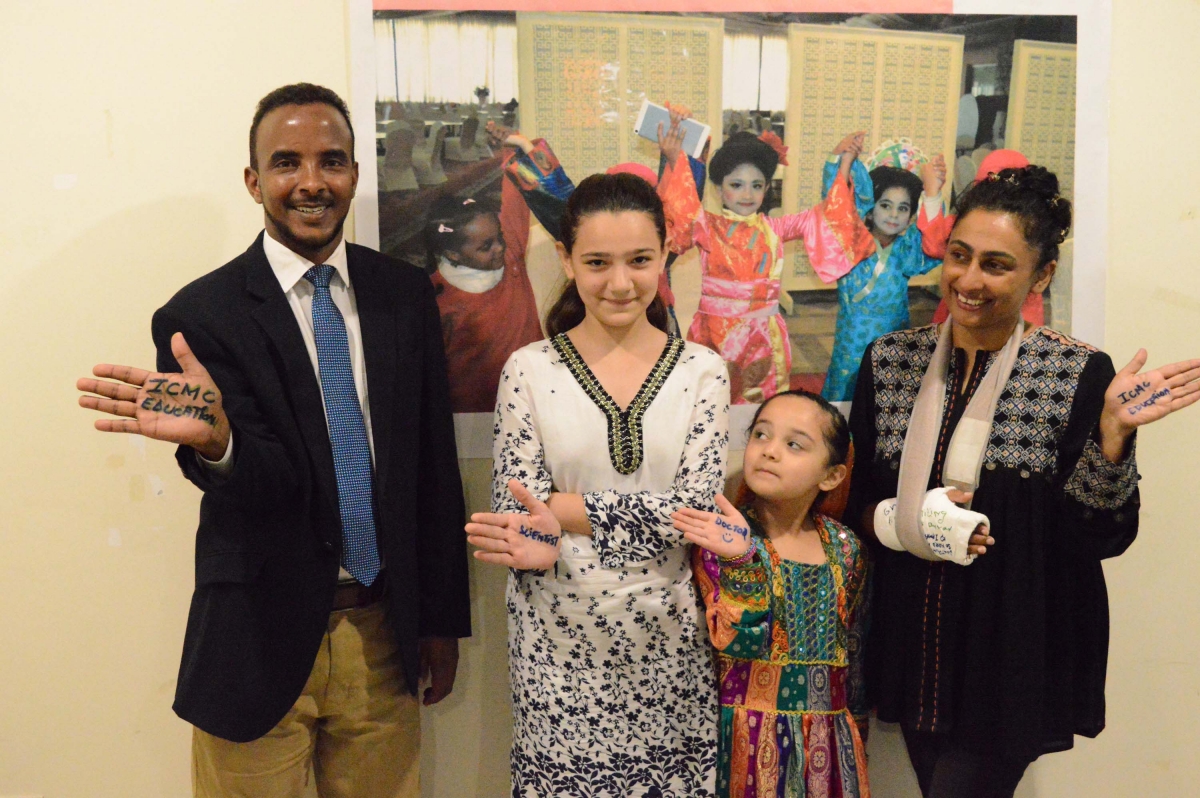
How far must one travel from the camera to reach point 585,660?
1.81 m

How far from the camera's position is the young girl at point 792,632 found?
6.11ft

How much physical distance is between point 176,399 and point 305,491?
1.05 ft

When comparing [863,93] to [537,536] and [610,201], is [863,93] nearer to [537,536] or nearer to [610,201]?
[610,201]

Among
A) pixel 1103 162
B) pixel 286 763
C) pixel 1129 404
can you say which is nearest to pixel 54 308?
pixel 286 763

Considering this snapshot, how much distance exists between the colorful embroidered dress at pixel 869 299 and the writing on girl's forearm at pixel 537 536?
0.93 m

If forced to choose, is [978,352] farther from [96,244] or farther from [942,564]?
[96,244]

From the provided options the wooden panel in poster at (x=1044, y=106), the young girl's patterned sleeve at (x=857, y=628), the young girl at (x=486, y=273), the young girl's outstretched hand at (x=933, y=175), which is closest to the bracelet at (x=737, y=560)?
the young girl's patterned sleeve at (x=857, y=628)

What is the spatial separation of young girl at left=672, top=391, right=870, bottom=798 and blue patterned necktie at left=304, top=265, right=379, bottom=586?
0.72 meters

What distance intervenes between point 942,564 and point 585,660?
81 cm

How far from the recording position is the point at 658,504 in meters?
1.74

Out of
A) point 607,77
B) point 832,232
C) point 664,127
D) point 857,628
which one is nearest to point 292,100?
point 607,77

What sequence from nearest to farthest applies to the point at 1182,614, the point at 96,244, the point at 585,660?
the point at 585,660, the point at 96,244, the point at 1182,614

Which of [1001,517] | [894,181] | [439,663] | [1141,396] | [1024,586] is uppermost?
[894,181]

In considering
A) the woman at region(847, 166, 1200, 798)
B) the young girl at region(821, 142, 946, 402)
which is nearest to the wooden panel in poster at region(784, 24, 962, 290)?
the young girl at region(821, 142, 946, 402)
